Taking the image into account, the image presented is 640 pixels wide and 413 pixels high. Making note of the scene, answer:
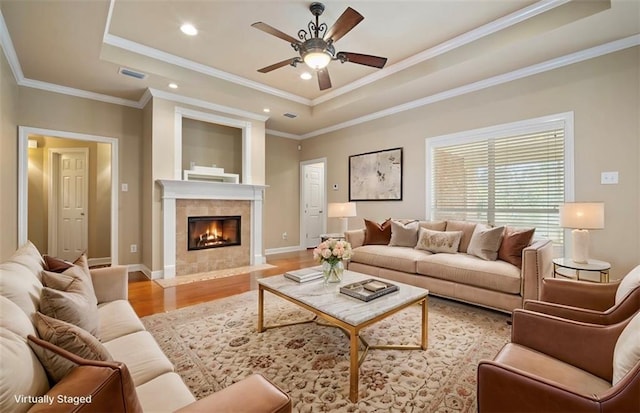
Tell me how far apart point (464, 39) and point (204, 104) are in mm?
3780

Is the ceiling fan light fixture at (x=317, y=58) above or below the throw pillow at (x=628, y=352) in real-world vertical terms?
above

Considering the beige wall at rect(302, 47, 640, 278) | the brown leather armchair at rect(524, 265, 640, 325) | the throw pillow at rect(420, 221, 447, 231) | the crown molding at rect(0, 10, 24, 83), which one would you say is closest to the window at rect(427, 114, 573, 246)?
the beige wall at rect(302, 47, 640, 278)

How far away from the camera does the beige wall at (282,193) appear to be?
6320mm

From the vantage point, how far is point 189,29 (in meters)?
3.14

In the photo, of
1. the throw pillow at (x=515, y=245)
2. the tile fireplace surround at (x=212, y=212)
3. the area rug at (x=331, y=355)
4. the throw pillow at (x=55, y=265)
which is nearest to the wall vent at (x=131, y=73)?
the tile fireplace surround at (x=212, y=212)

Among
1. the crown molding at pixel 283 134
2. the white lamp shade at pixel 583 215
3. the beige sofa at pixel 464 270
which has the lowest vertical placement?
the beige sofa at pixel 464 270

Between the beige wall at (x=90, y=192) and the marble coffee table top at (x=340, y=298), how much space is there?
4.79 m

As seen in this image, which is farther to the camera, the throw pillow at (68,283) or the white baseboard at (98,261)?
the white baseboard at (98,261)

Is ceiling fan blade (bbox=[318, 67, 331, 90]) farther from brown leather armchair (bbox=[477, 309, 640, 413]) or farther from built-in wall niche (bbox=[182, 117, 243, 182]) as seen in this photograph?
built-in wall niche (bbox=[182, 117, 243, 182])

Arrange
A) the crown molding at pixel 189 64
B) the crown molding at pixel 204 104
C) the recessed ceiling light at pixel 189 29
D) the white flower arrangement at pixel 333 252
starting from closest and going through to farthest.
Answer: the white flower arrangement at pixel 333 252, the recessed ceiling light at pixel 189 29, the crown molding at pixel 189 64, the crown molding at pixel 204 104

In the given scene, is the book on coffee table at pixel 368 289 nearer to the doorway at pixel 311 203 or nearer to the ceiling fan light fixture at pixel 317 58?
the ceiling fan light fixture at pixel 317 58

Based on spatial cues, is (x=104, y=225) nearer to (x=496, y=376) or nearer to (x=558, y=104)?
(x=496, y=376)

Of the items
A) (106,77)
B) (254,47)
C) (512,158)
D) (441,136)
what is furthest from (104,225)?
(512,158)

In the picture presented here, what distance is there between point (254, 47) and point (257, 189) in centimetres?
240
